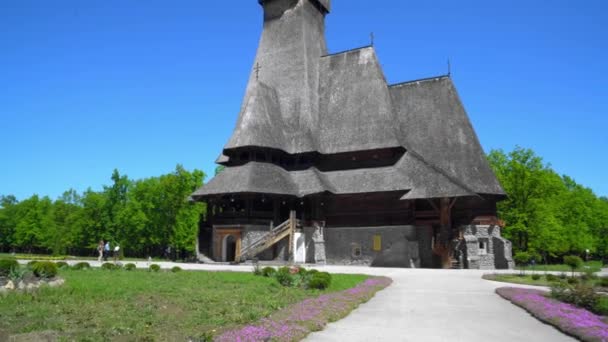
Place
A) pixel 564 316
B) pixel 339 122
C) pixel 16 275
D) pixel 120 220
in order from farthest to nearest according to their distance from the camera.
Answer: pixel 120 220, pixel 339 122, pixel 16 275, pixel 564 316

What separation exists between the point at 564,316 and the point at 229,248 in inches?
1043

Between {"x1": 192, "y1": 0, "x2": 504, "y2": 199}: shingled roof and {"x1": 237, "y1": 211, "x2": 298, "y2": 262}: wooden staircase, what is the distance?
2.31 m

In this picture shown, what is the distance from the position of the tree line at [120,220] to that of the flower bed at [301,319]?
27141 mm

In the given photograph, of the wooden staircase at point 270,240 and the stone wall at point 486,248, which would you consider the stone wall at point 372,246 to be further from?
the wooden staircase at point 270,240

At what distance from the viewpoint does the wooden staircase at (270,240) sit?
31453 millimetres

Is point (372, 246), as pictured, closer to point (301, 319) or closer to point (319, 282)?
point (319, 282)

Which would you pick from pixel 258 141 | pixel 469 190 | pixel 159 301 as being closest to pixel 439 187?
pixel 469 190

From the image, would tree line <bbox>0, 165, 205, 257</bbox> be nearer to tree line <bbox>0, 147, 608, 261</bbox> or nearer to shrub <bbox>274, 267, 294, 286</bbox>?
tree line <bbox>0, 147, 608, 261</bbox>

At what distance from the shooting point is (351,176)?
34.7 metres

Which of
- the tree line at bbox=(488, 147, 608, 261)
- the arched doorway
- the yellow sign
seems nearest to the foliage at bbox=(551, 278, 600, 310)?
the yellow sign

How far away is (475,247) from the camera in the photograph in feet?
98.8

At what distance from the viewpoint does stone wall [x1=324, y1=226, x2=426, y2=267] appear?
31.3 metres

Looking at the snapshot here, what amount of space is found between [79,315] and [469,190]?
24489mm

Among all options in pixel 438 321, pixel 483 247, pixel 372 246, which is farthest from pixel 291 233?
pixel 438 321
